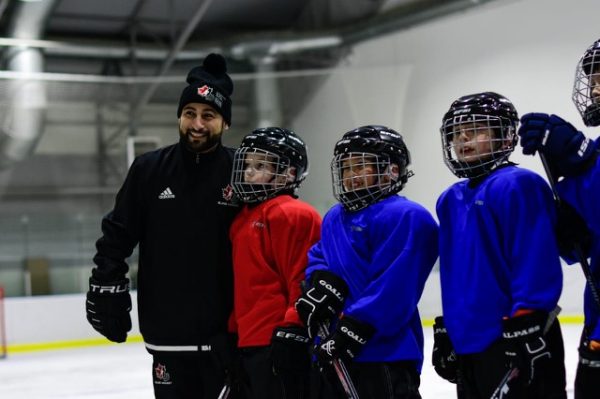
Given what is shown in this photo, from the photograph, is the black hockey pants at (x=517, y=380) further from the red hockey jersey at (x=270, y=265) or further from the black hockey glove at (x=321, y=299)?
the red hockey jersey at (x=270, y=265)

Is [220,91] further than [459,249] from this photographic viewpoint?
Yes

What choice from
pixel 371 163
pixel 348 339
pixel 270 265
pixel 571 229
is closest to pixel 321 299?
pixel 348 339

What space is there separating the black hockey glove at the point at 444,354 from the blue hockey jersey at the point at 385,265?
6 centimetres

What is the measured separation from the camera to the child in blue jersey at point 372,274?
82.1 inches

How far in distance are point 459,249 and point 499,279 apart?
12cm

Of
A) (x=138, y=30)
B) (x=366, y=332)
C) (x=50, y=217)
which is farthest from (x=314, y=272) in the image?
(x=138, y=30)

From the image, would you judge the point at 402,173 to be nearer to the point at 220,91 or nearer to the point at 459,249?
the point at 459,249

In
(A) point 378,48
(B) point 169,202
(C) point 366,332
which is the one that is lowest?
(C) point 366,332

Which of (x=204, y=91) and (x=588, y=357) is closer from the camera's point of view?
(x=588, y=357)

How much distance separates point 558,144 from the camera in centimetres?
184

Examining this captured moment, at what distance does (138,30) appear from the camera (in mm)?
10922

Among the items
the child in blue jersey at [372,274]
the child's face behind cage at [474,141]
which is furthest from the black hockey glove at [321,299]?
the child's face behind cage at [474,141]

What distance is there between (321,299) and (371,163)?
399mm

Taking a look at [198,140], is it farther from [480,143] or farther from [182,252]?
[480,143]
